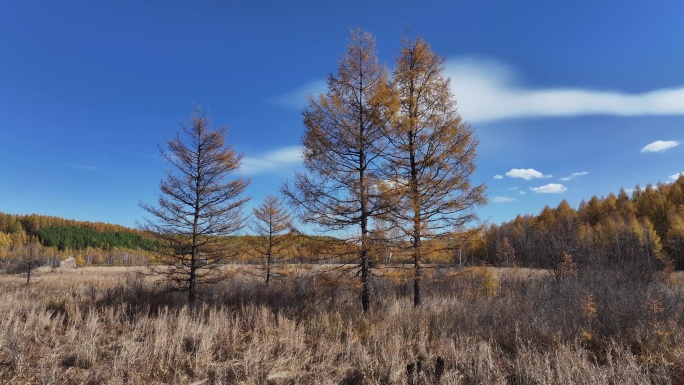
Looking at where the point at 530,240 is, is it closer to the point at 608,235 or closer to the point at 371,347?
the point at 608,235

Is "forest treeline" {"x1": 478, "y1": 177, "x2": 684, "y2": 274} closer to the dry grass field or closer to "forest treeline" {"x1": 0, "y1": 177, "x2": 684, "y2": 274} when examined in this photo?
"forest treeline" {"x1": 0, "y1": 177, "x2": 684, "y2": 274}

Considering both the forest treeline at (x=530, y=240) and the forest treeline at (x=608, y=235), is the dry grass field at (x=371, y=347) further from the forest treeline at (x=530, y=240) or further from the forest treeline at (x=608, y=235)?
the forest treeline at (x=608, y=235)

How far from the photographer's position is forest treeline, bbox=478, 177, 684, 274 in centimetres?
1678

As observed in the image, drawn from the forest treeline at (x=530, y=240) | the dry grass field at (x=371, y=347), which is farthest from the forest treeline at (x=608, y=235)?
the dry grass field at (x=371, y=347)

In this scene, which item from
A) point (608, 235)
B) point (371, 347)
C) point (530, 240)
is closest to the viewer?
point (371, 347)

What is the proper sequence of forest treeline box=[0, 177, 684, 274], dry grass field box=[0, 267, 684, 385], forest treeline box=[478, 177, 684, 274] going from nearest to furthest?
dry grass field box=[0, 267, 684, 385], forest treeline box=[0, 177, 684, 274], forest treeline box=[478, 177, 684, 274]

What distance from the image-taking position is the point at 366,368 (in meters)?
5.68

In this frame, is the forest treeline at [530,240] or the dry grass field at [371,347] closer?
the dry grass field at [371,347]

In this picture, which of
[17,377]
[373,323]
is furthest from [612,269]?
[17,377]

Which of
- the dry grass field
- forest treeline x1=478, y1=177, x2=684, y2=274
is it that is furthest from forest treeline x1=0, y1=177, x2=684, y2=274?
the dry grass field

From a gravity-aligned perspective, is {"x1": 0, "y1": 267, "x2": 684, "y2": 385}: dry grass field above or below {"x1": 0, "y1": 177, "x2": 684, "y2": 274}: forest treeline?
below

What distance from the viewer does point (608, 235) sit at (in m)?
59.4

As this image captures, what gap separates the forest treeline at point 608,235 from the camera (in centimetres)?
1678

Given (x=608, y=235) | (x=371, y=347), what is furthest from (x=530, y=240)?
(x=371, y=347)
